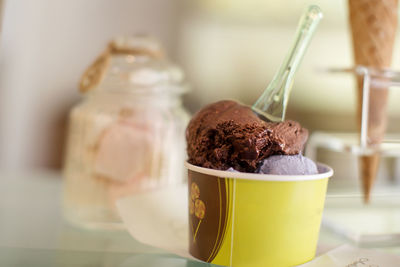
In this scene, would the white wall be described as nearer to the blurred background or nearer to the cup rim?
the blurred background

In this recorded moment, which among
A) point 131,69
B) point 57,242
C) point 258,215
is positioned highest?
point 131,69

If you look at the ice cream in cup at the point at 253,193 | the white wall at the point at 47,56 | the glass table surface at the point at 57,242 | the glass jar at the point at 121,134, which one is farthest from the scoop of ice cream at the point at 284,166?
the white wall at the point at 47,56

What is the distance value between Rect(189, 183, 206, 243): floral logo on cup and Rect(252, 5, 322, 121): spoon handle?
13 centimetres

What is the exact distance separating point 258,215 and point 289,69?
201mm

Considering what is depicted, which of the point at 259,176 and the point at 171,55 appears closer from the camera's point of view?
the point at 259,176

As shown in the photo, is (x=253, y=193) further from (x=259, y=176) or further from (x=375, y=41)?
(x=375, y=41)

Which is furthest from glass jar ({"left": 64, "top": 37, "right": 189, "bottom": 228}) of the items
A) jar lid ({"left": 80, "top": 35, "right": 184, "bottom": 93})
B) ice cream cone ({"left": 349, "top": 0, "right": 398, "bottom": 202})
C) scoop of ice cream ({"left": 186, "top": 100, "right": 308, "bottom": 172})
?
ice cream cone ({"left": 349, "top": 0, "right": 398, "bottom": 202})

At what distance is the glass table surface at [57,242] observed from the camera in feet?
1.68

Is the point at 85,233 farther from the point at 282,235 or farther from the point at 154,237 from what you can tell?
the point at 282,235

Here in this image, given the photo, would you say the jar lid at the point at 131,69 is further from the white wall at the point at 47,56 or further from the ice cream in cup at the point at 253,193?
the white wall at the point at 47,56

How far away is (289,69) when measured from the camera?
0.53 meters

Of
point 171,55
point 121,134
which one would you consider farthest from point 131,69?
point 171,55

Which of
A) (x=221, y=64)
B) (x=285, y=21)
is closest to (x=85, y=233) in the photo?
(x=221, y=64)

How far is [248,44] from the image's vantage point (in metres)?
2.56
